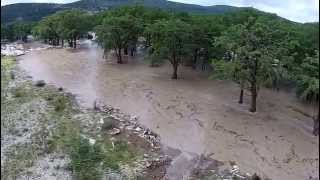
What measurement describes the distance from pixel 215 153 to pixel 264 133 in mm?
5445

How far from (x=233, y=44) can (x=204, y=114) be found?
227 inches

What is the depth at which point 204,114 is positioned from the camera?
3400 centimetres

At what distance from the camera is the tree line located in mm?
31594

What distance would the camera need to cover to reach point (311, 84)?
27.5 m

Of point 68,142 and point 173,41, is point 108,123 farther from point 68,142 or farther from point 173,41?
point 173,41

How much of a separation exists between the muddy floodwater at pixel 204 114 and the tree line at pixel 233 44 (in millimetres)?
1522

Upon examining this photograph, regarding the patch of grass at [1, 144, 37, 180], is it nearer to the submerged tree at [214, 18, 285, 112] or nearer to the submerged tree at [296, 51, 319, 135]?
the submerged tree at [214, 18, 285, 112]

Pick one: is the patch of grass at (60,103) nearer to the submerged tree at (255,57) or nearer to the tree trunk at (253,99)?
the submerged tree at (255,57)

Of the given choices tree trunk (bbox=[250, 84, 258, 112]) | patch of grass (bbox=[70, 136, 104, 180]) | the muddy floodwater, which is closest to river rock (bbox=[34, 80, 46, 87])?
the muddy floodwater

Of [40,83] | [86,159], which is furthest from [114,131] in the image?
[40,83]

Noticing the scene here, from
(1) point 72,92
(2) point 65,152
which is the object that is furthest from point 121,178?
(1) point 72,92

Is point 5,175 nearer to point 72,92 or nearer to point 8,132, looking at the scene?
point 8,132

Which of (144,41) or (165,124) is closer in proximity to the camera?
(165,124)

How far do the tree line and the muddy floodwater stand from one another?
1522mm
